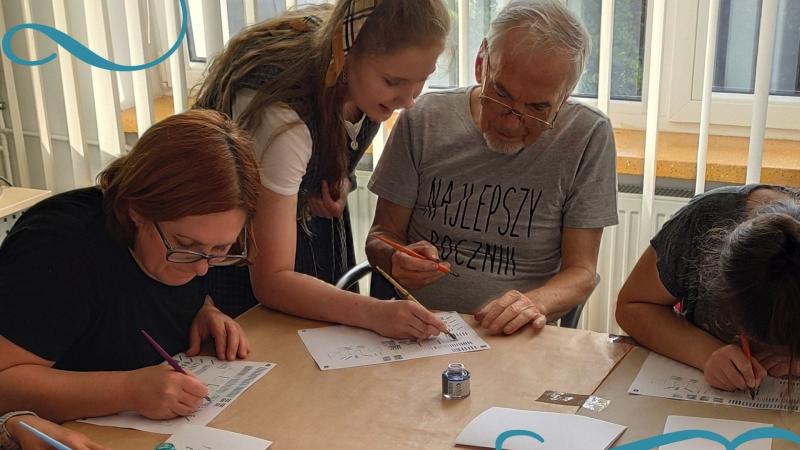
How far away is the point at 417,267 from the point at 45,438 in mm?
1010

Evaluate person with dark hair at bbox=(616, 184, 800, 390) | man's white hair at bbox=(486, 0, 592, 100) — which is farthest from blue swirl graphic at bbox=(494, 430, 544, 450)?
man's white hair at bbox=(486, 0, 592, 100)

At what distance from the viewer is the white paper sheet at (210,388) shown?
142 centimetres

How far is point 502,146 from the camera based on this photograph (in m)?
2.17

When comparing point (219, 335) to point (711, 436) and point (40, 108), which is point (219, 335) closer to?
point (711, 436)

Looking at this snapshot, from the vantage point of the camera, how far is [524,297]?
1.86 metres

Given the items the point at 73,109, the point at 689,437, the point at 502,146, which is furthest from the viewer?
the point at 73,109

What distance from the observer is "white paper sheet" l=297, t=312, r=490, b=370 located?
5.44ft

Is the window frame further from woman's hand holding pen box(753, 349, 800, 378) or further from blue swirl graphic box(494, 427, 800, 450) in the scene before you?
blue swirl graphic box(494, 427, 800, 450)

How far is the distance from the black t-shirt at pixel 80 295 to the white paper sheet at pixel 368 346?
0.27 metres

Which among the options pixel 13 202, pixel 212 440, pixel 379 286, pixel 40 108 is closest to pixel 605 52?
pixel 379 286

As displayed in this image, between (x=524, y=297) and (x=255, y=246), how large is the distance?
582 mm

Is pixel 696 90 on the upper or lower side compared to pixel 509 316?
upper

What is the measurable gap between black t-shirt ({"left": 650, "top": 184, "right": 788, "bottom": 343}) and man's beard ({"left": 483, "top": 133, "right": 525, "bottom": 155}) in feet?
1.69

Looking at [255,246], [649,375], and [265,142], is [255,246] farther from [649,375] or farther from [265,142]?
[649,375]
